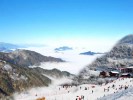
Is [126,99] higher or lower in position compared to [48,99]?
higher

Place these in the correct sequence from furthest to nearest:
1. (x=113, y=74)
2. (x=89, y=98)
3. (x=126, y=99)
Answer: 1. (x=113, y=74)
2. (x=89, y=98)
3. (x=126, y=99)

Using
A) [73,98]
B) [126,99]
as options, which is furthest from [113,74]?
[126,99]

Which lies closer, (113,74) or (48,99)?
(48,99)

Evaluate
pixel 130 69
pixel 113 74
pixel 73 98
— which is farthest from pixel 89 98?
pixel 130 69

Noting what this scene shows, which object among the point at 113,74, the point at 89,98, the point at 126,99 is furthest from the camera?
the point at 113,74

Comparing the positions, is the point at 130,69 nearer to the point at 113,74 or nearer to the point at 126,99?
the point at 113,74

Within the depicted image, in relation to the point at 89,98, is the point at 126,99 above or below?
above

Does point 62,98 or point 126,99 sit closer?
point 126,99

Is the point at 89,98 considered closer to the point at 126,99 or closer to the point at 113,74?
the point at 126,99
